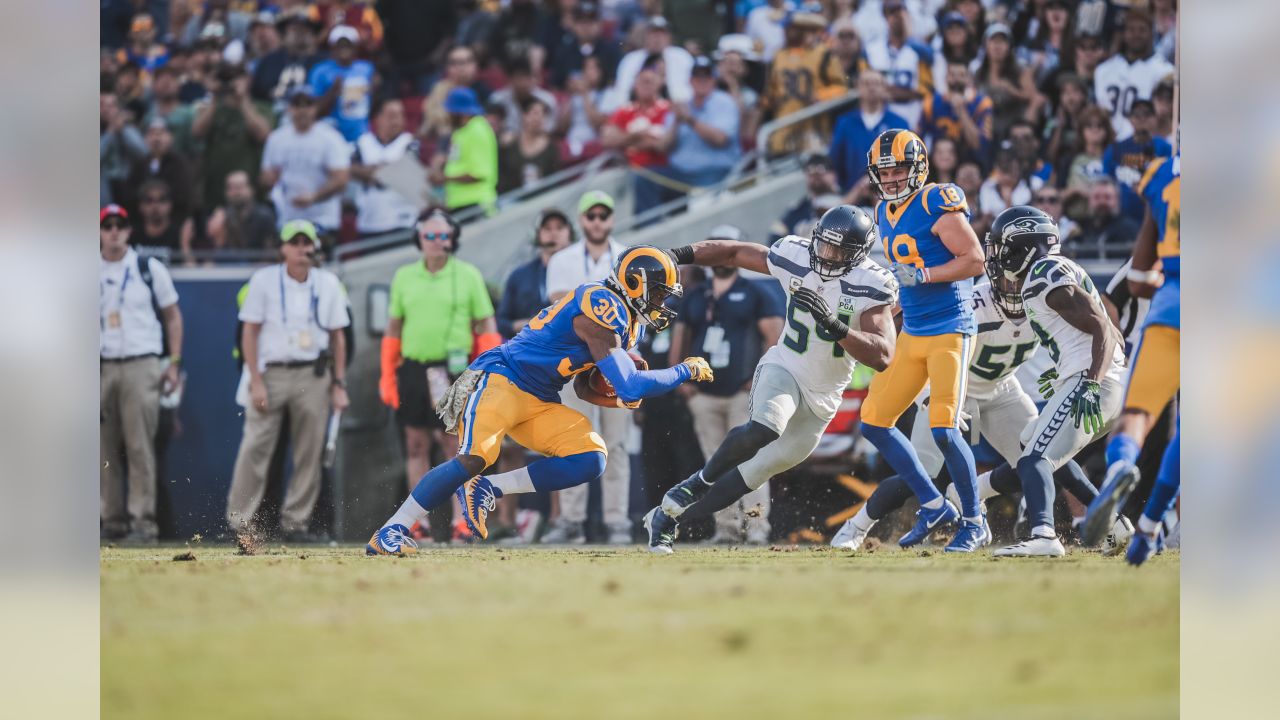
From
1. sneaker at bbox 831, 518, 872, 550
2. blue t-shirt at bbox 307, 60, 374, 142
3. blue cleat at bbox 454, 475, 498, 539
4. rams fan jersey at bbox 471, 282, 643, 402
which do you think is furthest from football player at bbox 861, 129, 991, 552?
blue t-shirt at bbox 307, 60, 374, 142

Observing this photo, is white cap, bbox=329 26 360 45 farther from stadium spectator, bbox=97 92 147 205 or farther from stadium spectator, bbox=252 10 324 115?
stadium spectator, bbox=97 92 147 205

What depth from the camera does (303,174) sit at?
462 inches

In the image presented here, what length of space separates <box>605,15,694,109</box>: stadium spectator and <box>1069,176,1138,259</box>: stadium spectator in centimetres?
334

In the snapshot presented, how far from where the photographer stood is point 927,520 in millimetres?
8742

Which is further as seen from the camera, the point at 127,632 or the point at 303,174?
the point at 303,174

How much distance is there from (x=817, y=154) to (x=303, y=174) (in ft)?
13.6

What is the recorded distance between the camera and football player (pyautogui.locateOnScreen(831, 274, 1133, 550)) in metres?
8.96

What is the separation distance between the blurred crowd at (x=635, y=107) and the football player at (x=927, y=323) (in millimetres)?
1865

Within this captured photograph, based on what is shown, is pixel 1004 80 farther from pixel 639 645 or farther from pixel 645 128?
pixel 639 645


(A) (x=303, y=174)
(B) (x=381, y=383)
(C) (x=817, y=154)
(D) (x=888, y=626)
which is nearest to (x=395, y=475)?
(B) (x=381, y=383)

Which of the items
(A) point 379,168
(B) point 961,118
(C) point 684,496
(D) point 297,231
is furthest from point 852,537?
(A) point 379,168

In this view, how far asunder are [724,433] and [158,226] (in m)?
4.86
